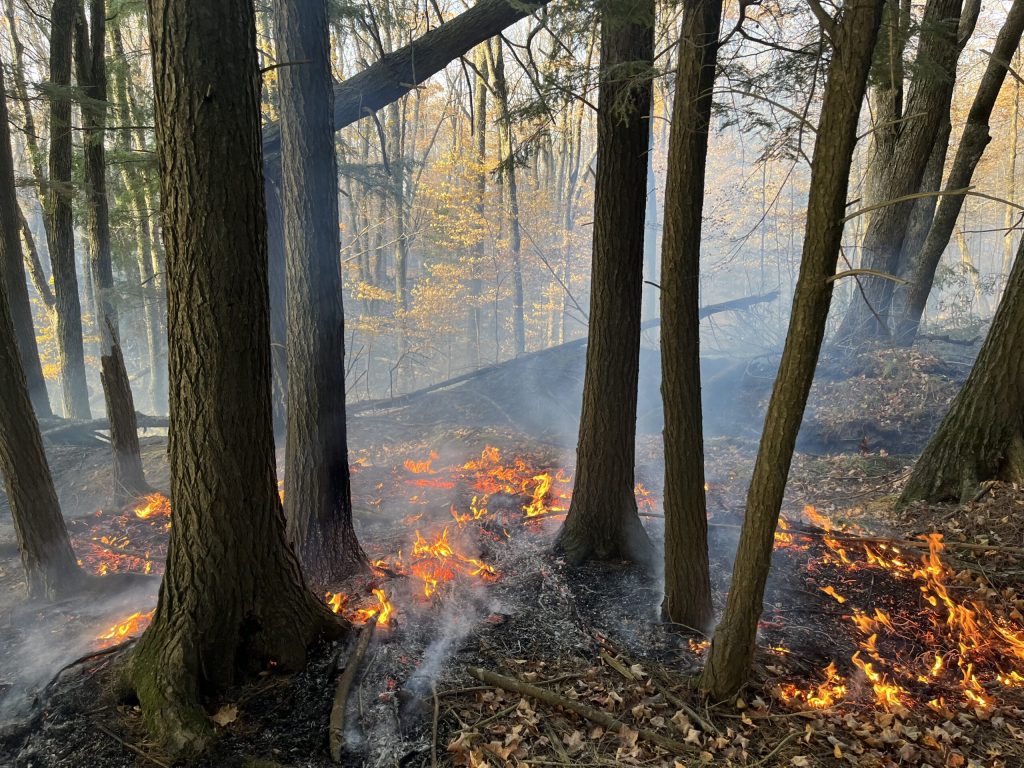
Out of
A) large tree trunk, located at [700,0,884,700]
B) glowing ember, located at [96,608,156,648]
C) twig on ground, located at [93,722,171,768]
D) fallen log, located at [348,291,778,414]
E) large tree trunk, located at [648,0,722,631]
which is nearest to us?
large tree trunk, located at [700,0,884,700]

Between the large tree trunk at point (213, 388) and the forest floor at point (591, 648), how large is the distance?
0.27 m

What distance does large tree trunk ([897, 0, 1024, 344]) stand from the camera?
783 centimetres

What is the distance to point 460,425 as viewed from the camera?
Result: 1203 cm

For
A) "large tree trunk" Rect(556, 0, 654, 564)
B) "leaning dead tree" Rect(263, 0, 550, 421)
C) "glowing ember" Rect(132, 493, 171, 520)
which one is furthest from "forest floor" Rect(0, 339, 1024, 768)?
"leaning dead tree" Rect(263, 0, 550, 421)

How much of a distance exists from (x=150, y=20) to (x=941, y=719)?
21.2 ft

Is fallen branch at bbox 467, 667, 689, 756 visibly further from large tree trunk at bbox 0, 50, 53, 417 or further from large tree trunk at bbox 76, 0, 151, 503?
large tree trunk at bbox 0, 50, 53, 417

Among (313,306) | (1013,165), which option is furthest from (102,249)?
(1013,165)

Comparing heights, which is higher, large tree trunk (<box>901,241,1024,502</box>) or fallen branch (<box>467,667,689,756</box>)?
large tree trunk (<box>901,241,1024,502</box>)

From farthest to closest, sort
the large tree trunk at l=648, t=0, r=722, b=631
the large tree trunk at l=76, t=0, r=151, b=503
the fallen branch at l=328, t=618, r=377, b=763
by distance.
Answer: the large tree trunk at l=76, t=0, r=151, b=503
the large tree trunk at l=648, t=0, r=722, b=631
the fallen branch at l=328, t=618, r=377, b=763

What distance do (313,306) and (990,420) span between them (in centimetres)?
706

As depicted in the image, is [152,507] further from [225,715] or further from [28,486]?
[225,715]

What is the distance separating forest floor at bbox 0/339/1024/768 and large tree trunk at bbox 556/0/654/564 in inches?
17.1

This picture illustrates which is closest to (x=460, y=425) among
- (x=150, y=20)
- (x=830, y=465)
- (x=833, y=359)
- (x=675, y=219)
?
(x=830, y=465)

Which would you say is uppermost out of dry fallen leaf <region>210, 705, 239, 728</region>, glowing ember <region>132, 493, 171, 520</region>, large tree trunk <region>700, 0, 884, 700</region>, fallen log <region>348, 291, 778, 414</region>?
large tree trunk <region>700, 0, 884, 700</region>
